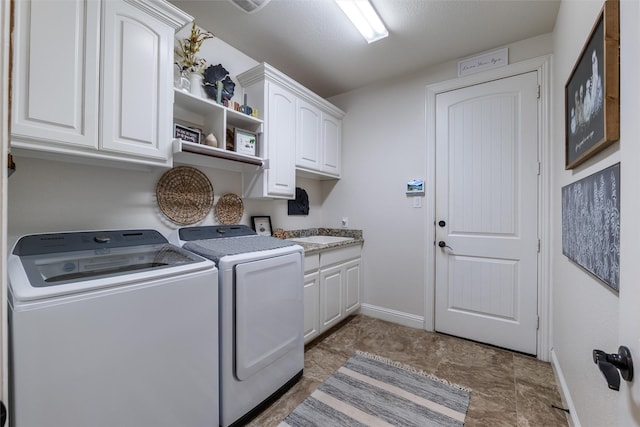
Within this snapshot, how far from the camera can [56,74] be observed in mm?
1210

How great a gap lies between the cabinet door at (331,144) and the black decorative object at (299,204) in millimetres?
367

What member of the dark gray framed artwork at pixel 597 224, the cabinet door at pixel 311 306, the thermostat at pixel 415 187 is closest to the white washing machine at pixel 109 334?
the cabinet door at pixel 311 306

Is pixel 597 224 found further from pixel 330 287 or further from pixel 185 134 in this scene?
pixel 185 134

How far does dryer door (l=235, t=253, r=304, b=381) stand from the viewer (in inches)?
58.6

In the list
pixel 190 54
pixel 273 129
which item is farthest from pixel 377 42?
pixel 190 54

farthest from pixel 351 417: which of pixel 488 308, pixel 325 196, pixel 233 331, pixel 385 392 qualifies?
pixel 325 196

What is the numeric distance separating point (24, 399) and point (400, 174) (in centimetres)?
283

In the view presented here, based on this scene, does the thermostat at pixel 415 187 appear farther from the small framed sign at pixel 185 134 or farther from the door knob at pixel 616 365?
the door knob at pixel 616 365

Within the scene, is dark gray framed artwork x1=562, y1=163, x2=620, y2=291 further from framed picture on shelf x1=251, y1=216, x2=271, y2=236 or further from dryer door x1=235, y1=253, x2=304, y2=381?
framed picture on shelf x1=251, y1=216, x2=271, y2=236

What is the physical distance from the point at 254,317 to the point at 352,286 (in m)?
1.51

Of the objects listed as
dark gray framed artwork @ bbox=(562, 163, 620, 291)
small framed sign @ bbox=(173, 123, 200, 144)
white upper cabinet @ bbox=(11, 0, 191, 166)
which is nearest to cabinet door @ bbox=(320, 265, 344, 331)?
small framed sign @ bbox=(173, 123, 200, 144)

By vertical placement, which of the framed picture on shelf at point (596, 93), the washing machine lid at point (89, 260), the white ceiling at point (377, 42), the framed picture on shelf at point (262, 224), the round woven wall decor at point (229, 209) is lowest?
the washing machine lid at point (89, 260)

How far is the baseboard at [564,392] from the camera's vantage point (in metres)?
1.43

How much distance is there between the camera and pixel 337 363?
2.10 meters
